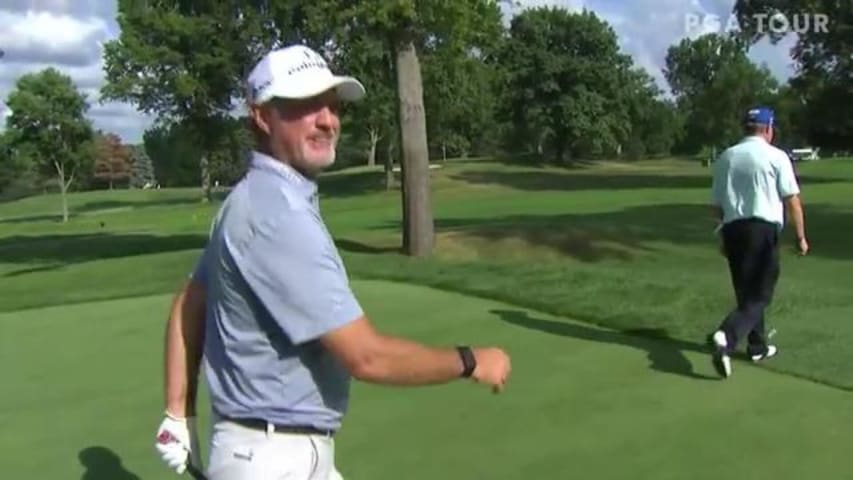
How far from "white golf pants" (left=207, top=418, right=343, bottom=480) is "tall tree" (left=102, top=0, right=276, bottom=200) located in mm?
21090

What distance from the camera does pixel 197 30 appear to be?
1136 inches

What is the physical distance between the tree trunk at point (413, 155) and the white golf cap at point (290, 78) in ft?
50.4

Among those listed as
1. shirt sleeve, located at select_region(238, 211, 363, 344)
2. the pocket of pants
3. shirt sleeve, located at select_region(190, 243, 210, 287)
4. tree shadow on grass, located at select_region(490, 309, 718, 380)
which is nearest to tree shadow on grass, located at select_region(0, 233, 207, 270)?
tree shadow on grass, located at select_region(490, 309, 718, 380)

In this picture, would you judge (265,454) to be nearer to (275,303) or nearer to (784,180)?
(275,303)

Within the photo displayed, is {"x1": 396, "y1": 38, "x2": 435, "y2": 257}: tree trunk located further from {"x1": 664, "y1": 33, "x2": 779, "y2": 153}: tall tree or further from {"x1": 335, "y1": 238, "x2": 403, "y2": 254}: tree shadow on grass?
{"x1": 664, "y1": 33, "x2": 779, "y2": 153}: tall tree

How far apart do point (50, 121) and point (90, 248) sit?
86.8 feet

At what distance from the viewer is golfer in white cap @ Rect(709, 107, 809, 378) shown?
8.79 m

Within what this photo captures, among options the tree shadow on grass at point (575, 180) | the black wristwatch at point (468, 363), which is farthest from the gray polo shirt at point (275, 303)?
the tree shadow on grass at point (575, 180)

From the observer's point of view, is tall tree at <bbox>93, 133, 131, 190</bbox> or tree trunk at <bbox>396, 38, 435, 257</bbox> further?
tall tree at <bbox>93, 133, 131, 190</bbox>

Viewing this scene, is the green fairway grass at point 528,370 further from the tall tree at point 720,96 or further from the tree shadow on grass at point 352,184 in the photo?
the tall tree at point 720,96

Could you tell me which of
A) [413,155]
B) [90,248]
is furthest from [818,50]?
[413,155]

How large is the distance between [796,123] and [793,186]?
6566 cm

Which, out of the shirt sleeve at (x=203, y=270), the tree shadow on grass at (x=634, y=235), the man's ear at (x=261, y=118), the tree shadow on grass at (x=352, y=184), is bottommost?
the tree shadow on grass at (x=352, y=184)

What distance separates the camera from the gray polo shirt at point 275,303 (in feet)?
10.1
